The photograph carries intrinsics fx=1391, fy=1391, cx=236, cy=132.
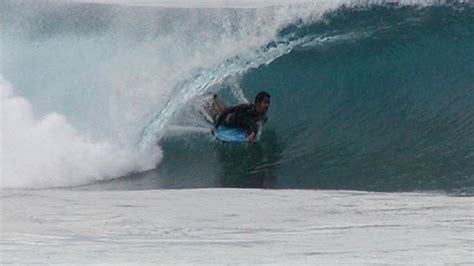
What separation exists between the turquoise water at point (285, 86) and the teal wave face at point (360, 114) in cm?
1

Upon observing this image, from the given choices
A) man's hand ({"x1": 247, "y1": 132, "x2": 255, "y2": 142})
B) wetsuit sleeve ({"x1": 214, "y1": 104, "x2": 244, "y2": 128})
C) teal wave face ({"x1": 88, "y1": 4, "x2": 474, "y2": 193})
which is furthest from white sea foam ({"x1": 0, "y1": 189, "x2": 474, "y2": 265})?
wetsuit sleeve ({"x1": 214, "y1": 104, "x2": 244, "y2": 128})

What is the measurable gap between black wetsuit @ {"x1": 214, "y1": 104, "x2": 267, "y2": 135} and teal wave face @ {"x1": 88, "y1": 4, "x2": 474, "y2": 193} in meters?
0.27

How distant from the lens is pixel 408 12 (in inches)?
566

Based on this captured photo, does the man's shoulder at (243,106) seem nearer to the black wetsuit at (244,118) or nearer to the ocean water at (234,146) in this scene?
the black wetsuit at (244,118)

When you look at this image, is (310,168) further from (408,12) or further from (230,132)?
(408,12)

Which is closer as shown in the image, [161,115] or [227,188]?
[227,188]

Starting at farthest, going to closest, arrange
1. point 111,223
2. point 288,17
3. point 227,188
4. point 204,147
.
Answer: point 288,17
point 204,147
point 227,188
point 111,223

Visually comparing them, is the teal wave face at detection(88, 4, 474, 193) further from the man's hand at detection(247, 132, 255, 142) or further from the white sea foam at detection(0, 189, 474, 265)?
the white sea foam at detection(0, 189, 474, 265)

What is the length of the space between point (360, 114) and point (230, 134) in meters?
1.61

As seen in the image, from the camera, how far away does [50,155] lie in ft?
37.9

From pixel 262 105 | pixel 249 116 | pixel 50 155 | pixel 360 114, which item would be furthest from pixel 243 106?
pixel 50 155

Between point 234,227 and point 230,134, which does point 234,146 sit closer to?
point 230,134

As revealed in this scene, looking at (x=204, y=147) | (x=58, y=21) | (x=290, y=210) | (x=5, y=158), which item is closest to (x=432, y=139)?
(x=204, y=147)

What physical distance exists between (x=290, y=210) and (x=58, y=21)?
5909 millimetres
